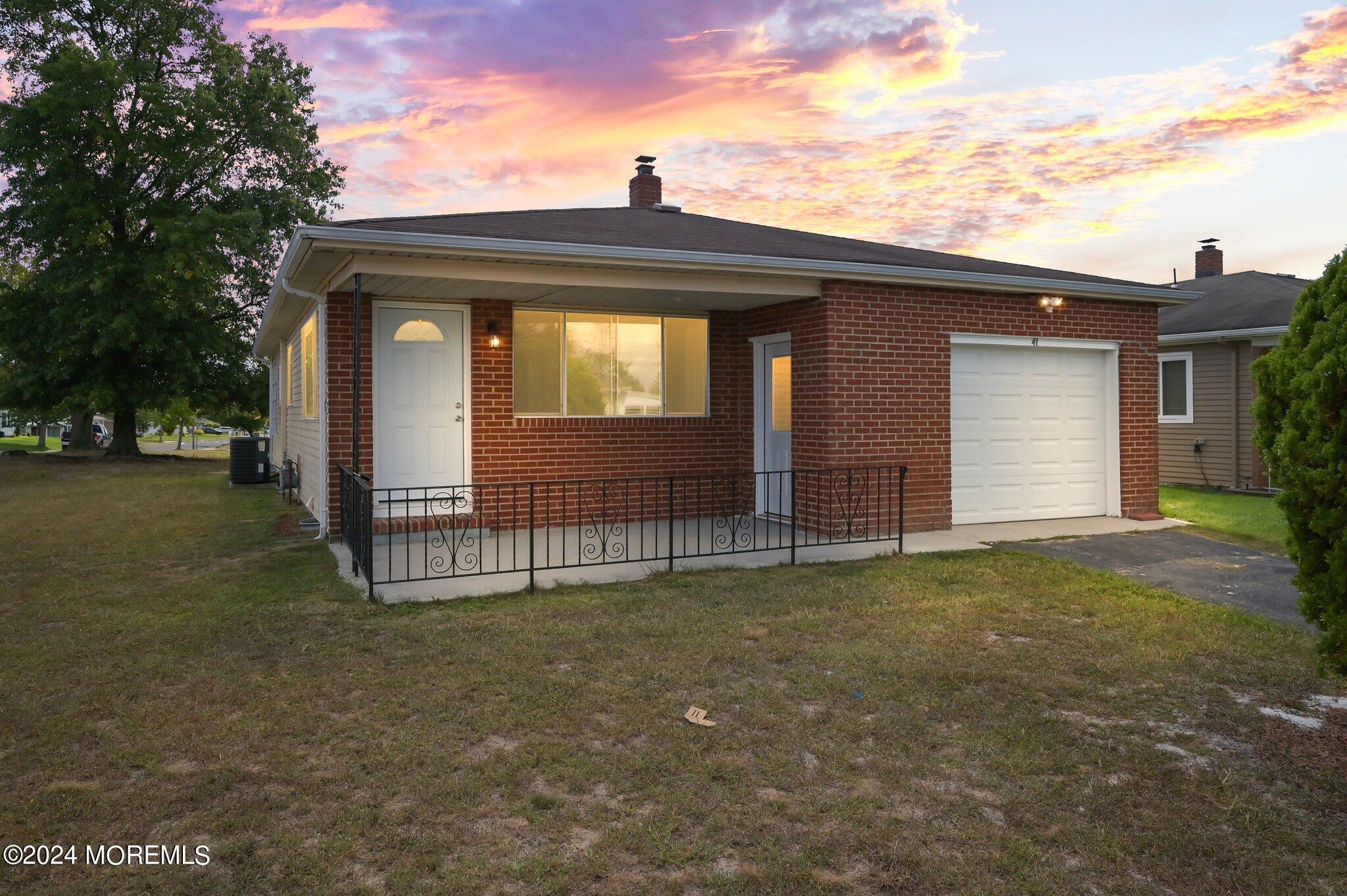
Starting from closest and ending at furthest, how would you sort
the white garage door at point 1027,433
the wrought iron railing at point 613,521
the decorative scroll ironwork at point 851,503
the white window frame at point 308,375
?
the wrought iron railing at point 613,521, the decorative scroll ironwork at point 851,503, the white window frame at point 308,375, the white garage door at point 1027,433

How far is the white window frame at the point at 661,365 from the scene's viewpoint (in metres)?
9.98

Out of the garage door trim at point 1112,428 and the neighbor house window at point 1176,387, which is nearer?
the garage door trim at point 1112,428

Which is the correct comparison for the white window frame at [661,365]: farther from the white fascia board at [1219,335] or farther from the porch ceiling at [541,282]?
the white fascia board at [1219,335]

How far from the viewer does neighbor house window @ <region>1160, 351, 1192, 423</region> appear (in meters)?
15.7

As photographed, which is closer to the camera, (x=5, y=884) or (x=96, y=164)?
(x=5, y=884)

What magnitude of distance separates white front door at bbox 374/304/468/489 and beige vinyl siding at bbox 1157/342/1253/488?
1317 cm

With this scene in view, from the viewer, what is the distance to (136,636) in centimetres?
552

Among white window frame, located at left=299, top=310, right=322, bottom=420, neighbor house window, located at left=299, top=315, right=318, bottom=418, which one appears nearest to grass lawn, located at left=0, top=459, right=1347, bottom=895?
white window frame, located at left=299, top=310, right=322, bottom=420

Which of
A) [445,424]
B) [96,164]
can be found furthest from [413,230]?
[96,164]

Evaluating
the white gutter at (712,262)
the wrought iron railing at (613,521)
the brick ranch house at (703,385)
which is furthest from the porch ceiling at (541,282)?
the wrought iron railing at (613,521)

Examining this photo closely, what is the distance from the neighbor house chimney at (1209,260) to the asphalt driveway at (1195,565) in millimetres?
15964

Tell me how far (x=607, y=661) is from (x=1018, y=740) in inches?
88.0

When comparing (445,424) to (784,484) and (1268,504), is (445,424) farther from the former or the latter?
(1268,504)

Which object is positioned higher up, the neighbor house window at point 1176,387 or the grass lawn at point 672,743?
the neighbor house window at point 1176,387
